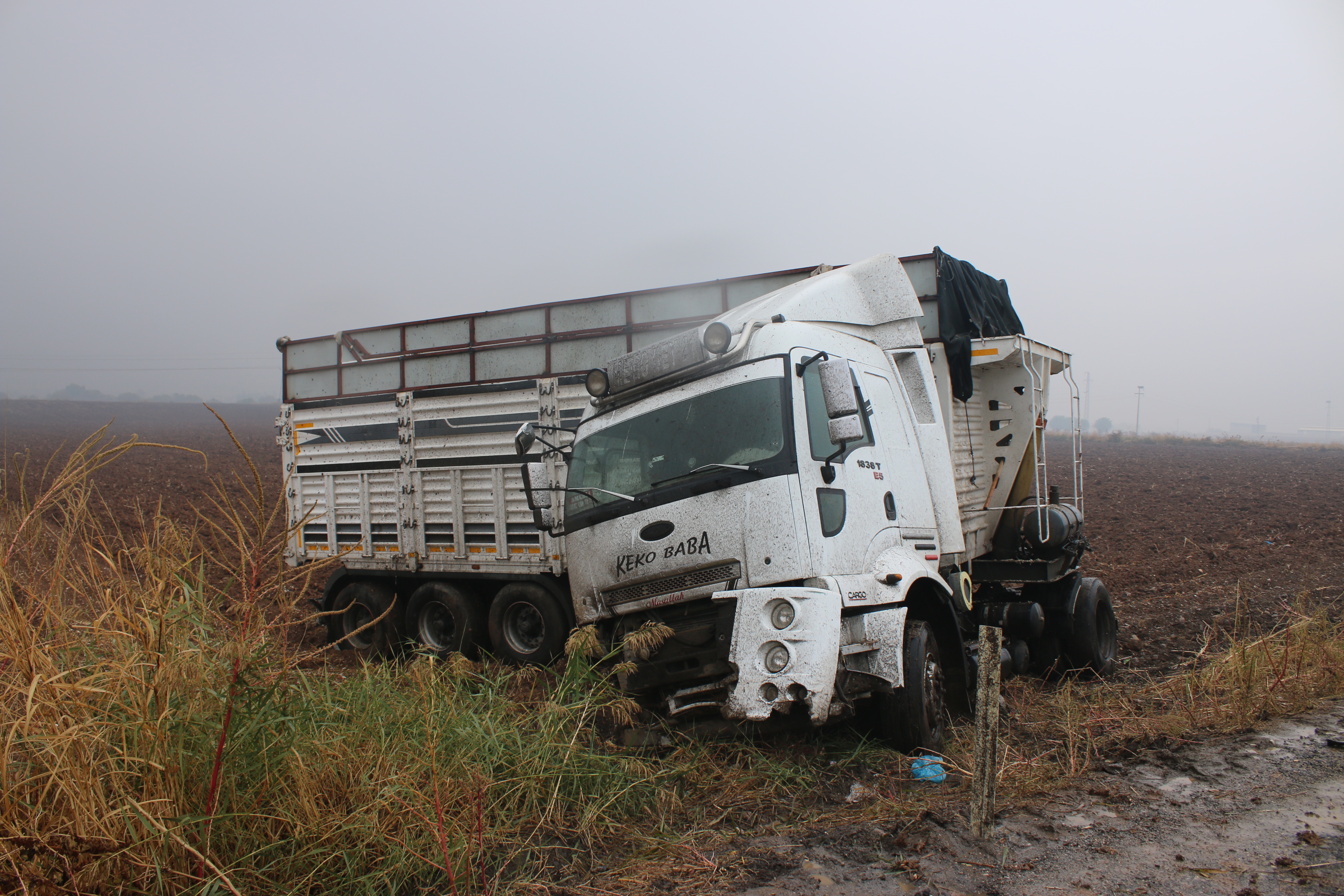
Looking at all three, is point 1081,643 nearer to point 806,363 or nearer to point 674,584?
point 806,363

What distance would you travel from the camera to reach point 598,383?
5266 millimetres

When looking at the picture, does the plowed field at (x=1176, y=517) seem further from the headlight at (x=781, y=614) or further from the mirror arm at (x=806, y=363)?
the mirror arm at (x=806, y=363)

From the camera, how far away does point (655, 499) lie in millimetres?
4629

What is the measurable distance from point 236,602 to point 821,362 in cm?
309

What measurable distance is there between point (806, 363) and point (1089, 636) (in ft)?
13.4

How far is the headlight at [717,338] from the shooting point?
181 inches

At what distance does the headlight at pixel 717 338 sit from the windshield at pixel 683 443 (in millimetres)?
230

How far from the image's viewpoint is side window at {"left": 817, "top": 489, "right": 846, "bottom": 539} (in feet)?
14.1

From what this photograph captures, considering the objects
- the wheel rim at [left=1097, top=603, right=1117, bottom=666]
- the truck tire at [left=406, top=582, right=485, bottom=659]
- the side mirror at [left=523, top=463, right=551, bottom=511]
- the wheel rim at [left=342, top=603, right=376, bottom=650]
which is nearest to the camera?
the side mirror at [left=523, top=463, right=551, bottom=511]

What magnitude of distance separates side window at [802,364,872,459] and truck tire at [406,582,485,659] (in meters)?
4.74

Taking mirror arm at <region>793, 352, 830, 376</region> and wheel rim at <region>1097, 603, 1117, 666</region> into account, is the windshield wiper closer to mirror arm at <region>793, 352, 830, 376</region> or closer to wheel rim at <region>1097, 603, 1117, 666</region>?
mirror arm at <region>793, 352, 830, 376</region>

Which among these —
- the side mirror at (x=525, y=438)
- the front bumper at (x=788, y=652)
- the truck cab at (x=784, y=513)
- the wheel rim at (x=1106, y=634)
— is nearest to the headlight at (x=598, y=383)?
the truck cab at (x=784, y=513)

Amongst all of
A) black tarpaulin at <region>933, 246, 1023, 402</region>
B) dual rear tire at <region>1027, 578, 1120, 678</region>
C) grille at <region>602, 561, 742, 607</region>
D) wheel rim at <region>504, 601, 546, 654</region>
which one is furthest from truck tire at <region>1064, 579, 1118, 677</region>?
wheel rim at <region>504, 601, 546, 654</region>

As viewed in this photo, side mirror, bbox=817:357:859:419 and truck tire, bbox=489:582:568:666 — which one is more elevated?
side mirror, bbox=817:357:859:419
